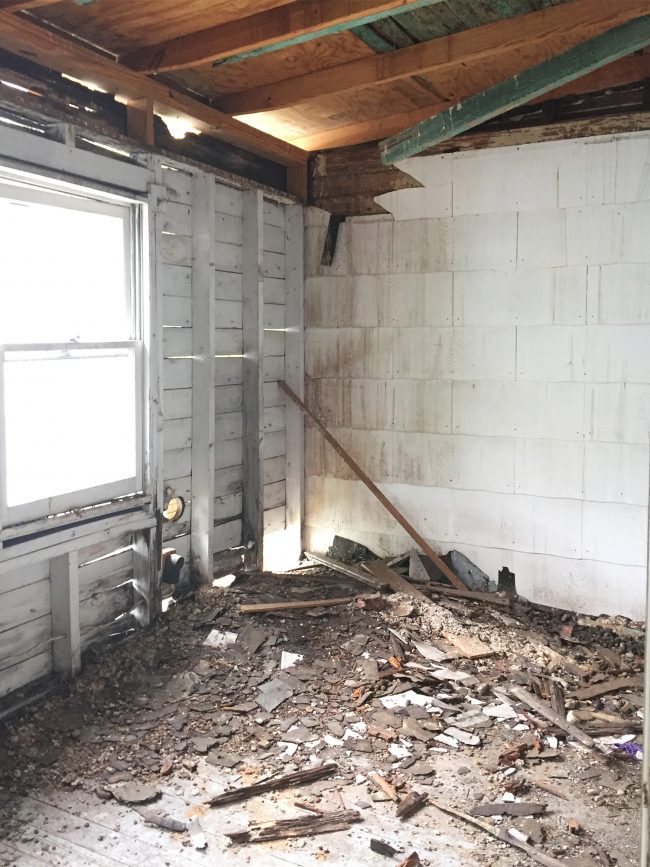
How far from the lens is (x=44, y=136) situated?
132 inches

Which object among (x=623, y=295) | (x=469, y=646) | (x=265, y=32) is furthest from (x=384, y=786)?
(x=265, y=32)

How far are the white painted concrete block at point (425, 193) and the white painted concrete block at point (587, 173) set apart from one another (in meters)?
0.71

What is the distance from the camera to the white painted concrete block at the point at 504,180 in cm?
448

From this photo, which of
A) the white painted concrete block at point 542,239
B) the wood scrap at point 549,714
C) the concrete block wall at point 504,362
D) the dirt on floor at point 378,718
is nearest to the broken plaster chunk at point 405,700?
the dirt on floor at point 378,718

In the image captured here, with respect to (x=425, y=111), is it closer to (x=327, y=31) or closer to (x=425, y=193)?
(x=425, y=193)

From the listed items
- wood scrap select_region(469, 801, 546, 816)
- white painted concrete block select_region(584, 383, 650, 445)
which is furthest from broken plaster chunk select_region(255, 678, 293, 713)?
white painted concrete block select_region(584, 383, 650, 445)

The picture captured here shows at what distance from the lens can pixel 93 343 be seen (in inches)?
140

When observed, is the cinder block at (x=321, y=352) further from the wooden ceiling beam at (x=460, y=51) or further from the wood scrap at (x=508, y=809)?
the wood scrap at (x=508, y=809)

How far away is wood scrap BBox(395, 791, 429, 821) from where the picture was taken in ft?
8.89

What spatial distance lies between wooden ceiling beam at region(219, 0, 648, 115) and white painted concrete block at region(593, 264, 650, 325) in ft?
4.04

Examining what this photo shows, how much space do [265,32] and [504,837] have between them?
327 centimetres

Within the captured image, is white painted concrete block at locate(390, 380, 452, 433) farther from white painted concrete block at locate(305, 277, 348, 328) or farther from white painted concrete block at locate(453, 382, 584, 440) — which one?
white painted concrete block at locate(305, 277, 348, 328)

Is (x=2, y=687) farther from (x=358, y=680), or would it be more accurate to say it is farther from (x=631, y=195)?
(x=631, y=195)

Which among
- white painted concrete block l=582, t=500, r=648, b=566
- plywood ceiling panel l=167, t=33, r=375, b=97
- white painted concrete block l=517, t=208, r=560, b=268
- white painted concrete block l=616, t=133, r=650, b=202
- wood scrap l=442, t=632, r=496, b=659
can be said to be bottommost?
wood scrap l=442, t=632, r=496, b=659
